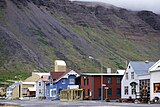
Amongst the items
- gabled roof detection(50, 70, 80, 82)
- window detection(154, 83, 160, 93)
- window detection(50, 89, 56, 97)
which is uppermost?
gabled roof detection(50, 70, 80, 82)

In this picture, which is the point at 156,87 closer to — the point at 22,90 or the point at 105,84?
the point at 105,84

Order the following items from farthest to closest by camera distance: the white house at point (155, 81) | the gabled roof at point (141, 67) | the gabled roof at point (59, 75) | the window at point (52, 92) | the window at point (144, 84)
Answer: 1. the window at point (52, 92)
2. the gabled roof at point (59, 75)
3. the gabled roof at point (141, 67)
4. the window at point (144, 84)
5. the white house at point (155, 81)

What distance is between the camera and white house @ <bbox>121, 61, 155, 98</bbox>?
7225 cm

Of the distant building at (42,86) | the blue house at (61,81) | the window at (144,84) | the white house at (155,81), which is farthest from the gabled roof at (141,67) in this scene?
the distant building at (42,86)

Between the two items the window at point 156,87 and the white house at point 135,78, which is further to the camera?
the white house at point 135,78

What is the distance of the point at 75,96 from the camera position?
88625mm

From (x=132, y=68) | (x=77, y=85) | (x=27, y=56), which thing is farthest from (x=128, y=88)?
(x=27, y=56)

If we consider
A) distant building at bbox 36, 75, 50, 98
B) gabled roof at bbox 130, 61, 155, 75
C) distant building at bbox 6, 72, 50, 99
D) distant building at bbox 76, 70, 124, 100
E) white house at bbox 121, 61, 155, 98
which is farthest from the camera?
distant building at bbox 6, 72, 50, 99

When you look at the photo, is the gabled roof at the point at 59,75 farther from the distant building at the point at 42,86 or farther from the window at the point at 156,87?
the window at the point at 156,87

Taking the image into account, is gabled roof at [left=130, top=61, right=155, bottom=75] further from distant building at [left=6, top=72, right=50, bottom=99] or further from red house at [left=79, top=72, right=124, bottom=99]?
distant building at [left=6, top=72, right=50, bottom=99]

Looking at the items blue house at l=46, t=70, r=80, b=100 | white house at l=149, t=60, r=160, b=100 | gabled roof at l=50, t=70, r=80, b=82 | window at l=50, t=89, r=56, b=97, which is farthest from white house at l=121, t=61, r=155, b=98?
window at l=50, t=89, r=56, b=97

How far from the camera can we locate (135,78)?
7488 cm

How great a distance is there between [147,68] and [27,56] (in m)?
124

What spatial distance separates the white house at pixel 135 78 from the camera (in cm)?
7225
